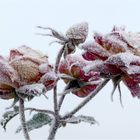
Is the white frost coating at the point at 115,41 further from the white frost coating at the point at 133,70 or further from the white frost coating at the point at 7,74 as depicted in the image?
the white frost coating at the point at 7,74

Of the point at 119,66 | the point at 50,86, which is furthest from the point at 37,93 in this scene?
the point at 119,66

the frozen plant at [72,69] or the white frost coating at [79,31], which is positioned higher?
the white frost coating at [79,31]

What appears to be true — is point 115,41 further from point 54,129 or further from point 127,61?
point 54,129

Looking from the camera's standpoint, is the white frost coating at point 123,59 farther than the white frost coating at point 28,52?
No

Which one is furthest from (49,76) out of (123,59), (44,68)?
(123,59)

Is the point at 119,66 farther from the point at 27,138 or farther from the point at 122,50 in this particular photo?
the point at 27,138

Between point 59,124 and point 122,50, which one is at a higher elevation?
point 122,50

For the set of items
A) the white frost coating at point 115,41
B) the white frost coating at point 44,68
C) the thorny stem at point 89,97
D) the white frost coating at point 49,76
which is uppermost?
the white frost coating at point 115,41

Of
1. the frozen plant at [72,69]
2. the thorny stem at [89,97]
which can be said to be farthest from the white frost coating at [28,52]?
the thorny stem at [89,97]
